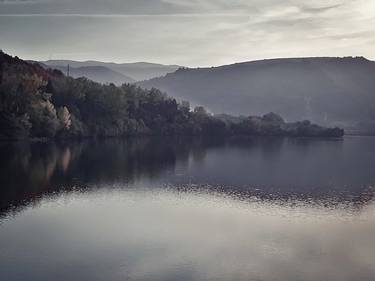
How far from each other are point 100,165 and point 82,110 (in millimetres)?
64513

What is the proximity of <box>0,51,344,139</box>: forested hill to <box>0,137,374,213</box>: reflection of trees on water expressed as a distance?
26.4 feet

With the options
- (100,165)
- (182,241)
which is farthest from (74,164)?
(182,241)

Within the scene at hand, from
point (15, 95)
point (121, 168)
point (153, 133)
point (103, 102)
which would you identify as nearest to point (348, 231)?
point (121, 168)

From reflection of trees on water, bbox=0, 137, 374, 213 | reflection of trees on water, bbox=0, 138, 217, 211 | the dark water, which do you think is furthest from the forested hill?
the dark water

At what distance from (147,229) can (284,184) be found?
121 ft

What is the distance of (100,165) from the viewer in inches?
3551

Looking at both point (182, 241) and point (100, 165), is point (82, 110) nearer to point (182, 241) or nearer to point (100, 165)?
point (100, 165)

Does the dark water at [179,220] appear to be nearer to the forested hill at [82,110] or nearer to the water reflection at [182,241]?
the water reflection at [182,241]

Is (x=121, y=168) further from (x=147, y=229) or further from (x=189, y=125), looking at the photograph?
(x=189, y=125)

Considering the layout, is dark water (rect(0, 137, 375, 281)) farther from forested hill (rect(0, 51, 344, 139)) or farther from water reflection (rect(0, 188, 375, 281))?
forested hill (rect(0, 51, 344, 139))

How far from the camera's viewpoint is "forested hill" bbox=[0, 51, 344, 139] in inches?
4840

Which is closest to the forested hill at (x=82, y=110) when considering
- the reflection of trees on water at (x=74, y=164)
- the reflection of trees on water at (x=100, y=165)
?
the reflection of trees on water at (x=100, y=165)

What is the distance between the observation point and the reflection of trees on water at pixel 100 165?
6650 centimetres

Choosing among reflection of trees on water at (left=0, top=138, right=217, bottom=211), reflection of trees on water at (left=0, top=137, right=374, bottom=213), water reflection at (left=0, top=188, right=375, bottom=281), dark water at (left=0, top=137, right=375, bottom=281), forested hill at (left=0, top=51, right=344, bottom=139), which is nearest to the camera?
water reflection at (left=0, top=188, right=375, bottom=281)
